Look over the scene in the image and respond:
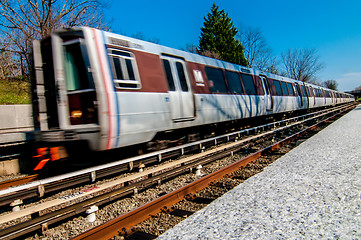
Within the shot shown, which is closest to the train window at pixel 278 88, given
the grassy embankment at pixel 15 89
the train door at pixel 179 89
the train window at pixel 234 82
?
the train window at pixel 234 82

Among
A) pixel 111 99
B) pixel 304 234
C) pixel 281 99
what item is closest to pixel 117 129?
pixel 111 99

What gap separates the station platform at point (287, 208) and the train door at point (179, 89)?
2.41m

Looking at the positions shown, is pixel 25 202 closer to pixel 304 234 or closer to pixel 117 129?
pixel 117 129

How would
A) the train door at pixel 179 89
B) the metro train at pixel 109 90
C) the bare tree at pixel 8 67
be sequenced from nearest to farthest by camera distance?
the metro train at pixel 109 90 → the train door at pixel 179 89 → the bare tree at pixel 8 67

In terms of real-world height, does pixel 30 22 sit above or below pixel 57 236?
above

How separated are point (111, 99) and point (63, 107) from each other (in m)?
0.99

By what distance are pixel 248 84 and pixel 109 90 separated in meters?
7.12

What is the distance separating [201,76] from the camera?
752 cm

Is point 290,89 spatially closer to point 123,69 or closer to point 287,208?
point 123,69

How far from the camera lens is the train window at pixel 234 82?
9033mm

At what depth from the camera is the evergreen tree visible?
133ft

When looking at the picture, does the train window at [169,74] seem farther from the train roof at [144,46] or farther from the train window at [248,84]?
the train window at [248,84]

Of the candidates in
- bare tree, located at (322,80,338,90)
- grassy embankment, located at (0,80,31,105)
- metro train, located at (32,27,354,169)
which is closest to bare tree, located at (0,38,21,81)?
grassy embankment, located at (0,80,31,105)

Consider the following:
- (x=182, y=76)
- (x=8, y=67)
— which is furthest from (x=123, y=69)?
(x=8, y=67)
